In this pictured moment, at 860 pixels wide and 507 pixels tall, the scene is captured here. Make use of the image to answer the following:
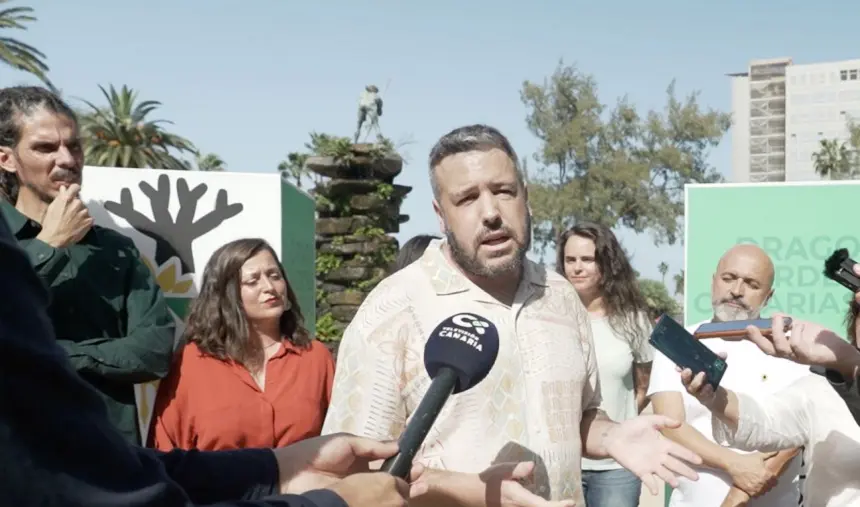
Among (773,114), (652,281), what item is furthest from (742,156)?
(652,281)

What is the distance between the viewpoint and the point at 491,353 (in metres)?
2.10

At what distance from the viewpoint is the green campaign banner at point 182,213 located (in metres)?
4.97

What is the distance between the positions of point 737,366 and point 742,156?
392 ft

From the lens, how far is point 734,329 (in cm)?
313

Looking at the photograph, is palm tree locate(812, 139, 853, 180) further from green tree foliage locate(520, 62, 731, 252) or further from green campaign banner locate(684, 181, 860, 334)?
green campaign banner locate(684, 181, 860, 334)

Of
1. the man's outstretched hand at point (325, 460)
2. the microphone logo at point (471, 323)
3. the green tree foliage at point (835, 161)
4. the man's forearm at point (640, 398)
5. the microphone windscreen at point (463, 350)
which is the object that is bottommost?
the man's forearm at point (640, 398)

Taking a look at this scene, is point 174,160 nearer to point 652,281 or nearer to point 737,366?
point 652,281

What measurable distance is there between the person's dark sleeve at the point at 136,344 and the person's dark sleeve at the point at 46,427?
2.39 metres

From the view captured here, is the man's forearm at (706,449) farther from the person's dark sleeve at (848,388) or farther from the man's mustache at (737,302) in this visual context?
the person's dark sleeve at (848,388)

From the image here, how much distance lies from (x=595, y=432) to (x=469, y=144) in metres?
0.96

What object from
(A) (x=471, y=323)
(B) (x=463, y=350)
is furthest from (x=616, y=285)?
(B) (x=463, y=350)

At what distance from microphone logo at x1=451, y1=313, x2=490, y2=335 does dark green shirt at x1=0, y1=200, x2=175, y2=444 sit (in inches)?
69.8

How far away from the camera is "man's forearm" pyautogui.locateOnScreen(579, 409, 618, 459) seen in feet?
9.68

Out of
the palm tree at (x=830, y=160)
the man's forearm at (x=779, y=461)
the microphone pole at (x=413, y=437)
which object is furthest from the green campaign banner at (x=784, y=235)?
the palm tree at (x=830, y=160)
